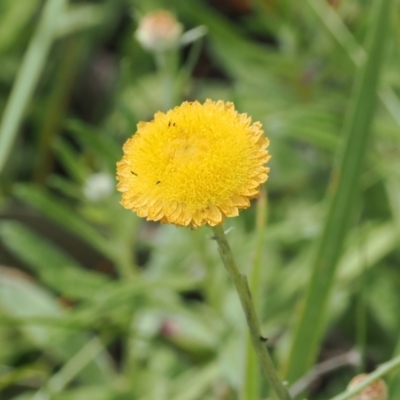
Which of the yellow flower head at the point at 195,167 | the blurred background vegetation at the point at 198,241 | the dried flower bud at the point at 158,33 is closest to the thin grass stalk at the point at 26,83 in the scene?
the blurred background vegetation at the point at 198,241

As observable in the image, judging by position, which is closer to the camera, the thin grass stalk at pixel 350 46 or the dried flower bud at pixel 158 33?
the dried flower bud at pixel 158 33

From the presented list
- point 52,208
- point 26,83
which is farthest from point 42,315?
point 26,83

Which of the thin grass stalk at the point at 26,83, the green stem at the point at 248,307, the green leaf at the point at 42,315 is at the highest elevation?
the thin grass stalk at the point at 26,83

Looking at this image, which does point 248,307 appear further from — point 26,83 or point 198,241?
point 26,83

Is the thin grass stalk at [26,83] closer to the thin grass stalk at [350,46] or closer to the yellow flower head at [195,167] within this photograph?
the thin grass stalk at [350,46]

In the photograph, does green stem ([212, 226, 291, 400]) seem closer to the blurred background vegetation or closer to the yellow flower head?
the yellow flower head

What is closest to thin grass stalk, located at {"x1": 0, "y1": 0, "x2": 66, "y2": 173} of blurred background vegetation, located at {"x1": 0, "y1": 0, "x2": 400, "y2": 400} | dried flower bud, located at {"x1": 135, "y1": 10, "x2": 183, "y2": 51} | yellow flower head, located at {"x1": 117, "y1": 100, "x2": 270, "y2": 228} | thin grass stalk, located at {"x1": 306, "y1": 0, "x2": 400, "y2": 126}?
blurred background vegetation, located at {"x1": 0, "y1": 0, "x2": 400, "y2": 400}
